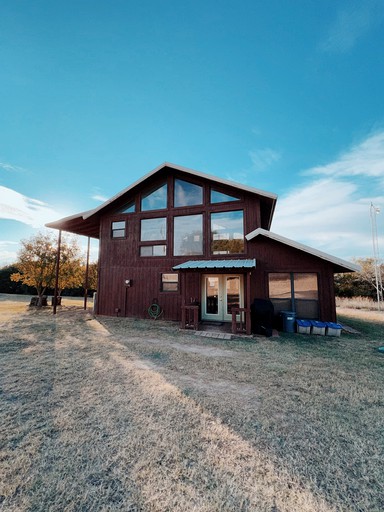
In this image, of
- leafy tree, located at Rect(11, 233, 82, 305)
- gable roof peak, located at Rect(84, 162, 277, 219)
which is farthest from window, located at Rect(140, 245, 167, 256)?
leafy tree, located at Rect(11, 233, 82, 305)

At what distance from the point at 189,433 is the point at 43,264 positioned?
54.1 feet

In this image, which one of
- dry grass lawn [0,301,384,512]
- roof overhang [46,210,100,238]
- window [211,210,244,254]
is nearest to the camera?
dry grass lawn [0,301,384,512]

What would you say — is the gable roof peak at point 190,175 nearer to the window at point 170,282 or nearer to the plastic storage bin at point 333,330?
the window at point 170,282

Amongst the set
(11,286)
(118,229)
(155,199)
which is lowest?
(11,286)

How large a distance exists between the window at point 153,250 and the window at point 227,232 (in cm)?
247

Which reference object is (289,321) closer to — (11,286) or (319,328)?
(319,328)

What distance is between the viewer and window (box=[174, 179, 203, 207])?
34.9ft

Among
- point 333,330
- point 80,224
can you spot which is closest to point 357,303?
point 333,330

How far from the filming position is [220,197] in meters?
10.3

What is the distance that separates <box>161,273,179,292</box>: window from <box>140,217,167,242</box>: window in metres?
1.94

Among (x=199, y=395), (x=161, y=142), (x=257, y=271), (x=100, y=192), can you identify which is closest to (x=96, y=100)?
(x=161, y=142)

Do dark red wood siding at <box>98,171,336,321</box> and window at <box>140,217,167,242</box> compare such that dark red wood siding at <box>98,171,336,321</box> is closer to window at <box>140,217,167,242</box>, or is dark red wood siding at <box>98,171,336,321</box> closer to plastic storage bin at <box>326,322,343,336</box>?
window at <box>140,217,167,242</box>

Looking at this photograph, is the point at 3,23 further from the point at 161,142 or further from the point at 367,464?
the point at 367,464

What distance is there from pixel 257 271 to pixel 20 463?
8.43 metres
